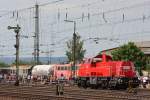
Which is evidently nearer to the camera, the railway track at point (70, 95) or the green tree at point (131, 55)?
the railway track at point (70, 95)

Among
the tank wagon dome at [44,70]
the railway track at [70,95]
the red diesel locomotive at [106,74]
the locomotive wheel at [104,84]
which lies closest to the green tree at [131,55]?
the tank wagon dome at [44,70]

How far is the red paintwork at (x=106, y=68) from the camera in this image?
157 ft

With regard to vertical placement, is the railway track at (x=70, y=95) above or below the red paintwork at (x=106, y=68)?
below

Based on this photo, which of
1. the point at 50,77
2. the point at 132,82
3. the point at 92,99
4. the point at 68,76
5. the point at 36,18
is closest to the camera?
the point at 92,99

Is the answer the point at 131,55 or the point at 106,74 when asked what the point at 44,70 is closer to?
the point at 131,55

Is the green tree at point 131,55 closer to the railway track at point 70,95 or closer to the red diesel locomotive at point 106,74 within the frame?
the red diesel locomotive at point 106,74

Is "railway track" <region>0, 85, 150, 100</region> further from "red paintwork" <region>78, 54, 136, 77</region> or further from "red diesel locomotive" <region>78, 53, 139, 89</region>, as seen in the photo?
"red paintwork" <region>78, 54, 136, 77</region>

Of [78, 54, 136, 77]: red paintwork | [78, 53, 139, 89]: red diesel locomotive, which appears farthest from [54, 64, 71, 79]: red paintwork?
[78, 54, 136, 77]: red paintwork

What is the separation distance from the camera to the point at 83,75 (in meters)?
52.5

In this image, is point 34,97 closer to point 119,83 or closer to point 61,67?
point 119,83

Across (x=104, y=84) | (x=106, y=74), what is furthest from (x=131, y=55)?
(x=106, y=74)

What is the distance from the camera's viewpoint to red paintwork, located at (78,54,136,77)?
47719 mm

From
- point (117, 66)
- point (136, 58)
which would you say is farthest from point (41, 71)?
point (117, 66)

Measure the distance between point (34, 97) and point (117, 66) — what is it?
18.8 metres
